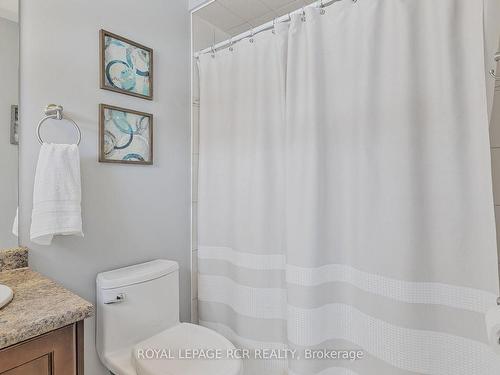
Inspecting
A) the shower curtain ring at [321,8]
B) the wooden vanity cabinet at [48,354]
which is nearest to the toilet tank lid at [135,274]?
the wooden vanity cabinet at [48,354]

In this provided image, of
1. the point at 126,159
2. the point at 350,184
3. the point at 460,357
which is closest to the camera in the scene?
the point at 460,357

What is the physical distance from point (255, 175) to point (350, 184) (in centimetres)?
51

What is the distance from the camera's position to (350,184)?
1191mm

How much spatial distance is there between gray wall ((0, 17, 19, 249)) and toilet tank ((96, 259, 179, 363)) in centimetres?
43

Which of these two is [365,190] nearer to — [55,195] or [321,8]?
[321,8]

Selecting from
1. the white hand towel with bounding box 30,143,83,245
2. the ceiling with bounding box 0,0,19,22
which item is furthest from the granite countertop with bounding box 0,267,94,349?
the ceiling with bounding box 0,0,19,22

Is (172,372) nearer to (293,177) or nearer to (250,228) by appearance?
(250,228)

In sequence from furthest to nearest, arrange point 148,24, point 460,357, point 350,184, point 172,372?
point 148,24, point 350,184, point 172,372, point 460,357

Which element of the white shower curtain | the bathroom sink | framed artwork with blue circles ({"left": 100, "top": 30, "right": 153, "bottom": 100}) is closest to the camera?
the bathroom sink

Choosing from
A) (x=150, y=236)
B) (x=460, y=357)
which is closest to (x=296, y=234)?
(x=460, y=357)

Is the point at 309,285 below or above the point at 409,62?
below

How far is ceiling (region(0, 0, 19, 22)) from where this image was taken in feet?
3.45

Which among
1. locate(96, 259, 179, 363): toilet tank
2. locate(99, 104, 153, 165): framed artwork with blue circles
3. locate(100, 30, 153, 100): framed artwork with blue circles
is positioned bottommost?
locate(96, 259, 179, 363): toilet tank

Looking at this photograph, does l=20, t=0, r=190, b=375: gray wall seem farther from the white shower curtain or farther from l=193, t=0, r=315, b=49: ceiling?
the white shower curtain
